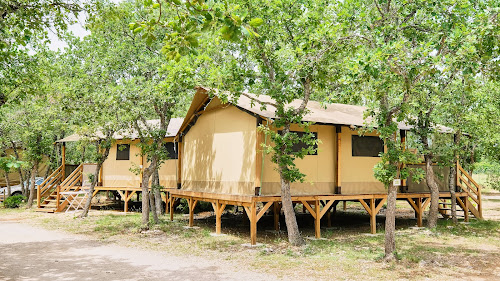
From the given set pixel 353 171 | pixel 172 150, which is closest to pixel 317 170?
pixel 353 171

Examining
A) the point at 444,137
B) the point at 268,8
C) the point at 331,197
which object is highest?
the point at 268,8

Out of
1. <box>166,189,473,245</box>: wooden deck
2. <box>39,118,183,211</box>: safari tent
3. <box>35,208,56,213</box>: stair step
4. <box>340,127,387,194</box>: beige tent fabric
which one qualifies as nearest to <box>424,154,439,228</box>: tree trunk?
<box>166,189,473,245</box>: wooden deck

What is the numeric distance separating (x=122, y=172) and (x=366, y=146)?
11111 mm

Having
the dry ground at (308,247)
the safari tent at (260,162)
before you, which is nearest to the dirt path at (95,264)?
the dry ground at (308,247)

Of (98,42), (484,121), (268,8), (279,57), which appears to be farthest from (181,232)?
(484,121)

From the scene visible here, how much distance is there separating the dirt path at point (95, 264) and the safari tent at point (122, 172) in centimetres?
638

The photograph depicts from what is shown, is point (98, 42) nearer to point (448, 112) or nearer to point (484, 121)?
point (448, 112)

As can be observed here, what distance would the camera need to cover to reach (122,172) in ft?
62.0

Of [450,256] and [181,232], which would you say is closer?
[450,256]

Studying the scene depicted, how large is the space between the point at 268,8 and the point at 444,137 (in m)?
8.27

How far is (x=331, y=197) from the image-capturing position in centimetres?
1227

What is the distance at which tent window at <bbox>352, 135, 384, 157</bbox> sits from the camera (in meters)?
13.2

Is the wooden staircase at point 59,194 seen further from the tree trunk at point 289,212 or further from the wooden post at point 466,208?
the wooden post at point 466,208

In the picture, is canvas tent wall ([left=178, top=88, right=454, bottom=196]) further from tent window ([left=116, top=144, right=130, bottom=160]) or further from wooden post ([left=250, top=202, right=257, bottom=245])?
tent window ([left=116, top=144, right=130, bottom=160])
